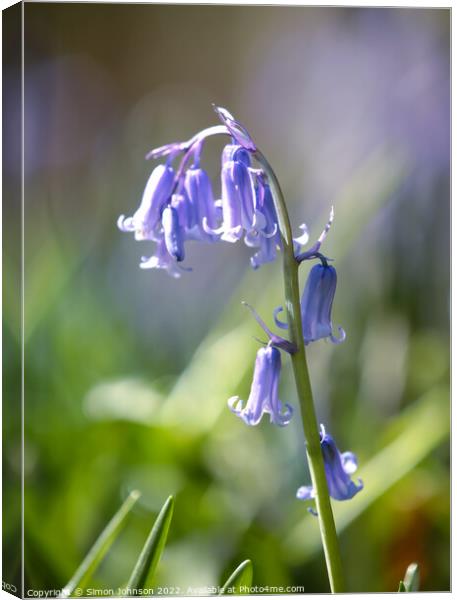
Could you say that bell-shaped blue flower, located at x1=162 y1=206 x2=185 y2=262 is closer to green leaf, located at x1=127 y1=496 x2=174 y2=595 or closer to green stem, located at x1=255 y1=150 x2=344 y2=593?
green stem, located at x1=255 y1=150 x2=344 y2=593

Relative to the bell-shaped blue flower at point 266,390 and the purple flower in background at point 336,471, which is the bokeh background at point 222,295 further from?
the bell-shaped blue flower at point 266,390

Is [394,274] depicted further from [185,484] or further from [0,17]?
[0,17]

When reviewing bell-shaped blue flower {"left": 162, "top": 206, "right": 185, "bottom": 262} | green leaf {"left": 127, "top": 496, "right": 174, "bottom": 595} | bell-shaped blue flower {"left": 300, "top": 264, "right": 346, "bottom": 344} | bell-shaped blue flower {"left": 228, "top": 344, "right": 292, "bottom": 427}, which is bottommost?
green leaf {"left": 127, "top": 496, "right": 174, "bottom": 595}

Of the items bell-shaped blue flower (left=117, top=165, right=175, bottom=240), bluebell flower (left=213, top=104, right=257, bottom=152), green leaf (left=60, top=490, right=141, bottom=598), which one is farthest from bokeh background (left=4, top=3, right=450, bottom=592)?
bluebell flower (left=213, top=104, right=257, bottom=152)

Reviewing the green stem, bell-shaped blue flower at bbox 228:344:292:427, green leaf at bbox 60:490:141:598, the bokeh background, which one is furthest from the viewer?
the bokeh background

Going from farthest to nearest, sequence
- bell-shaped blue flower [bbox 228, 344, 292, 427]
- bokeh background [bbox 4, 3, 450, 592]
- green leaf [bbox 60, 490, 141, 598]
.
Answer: bokeh background [bbox 4, 3, 450, 592] < green leaf [bbox 60, 490, 141, 598] < bell-shaped blue flower [bbox 228, 344, 292, 427]

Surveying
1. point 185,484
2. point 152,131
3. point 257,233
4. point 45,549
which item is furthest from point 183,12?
point 45,549

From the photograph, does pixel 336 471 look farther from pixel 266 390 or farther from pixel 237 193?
pixel 237 193
